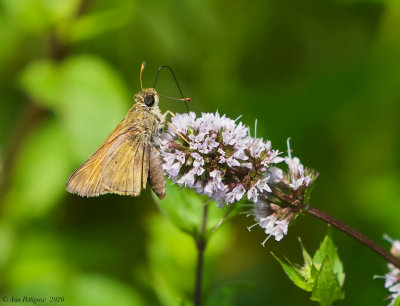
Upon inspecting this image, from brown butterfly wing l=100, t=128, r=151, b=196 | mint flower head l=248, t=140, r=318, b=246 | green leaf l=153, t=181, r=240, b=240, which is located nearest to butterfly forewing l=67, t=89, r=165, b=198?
brown butterfly wing l=100, t=128, r=151, b=196

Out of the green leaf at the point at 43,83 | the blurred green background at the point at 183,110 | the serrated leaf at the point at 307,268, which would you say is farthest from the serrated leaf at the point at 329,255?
the green leaf at the point at 43,83

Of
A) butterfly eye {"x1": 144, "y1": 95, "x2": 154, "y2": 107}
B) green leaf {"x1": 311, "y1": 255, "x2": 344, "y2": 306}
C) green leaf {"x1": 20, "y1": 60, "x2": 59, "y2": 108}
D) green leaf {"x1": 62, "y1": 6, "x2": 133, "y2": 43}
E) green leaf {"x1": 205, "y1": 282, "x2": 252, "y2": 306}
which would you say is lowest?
green leaf {"x1": 205, "y1": 282, "x2": 252, "y2": 306}

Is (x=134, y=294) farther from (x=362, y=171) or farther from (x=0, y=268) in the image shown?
(x=362, y=171)

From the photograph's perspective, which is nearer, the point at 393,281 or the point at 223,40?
the point at 393,281

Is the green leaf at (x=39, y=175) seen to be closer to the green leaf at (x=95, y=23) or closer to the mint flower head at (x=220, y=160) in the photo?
the green leaf at (x=95, y=23)

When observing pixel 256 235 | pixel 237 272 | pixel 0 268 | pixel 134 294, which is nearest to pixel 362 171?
pixel 256 235

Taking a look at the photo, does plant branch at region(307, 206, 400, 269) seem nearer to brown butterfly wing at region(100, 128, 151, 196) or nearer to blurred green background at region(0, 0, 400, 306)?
brown butterfly wing at region(100, 128, 151, 196)
